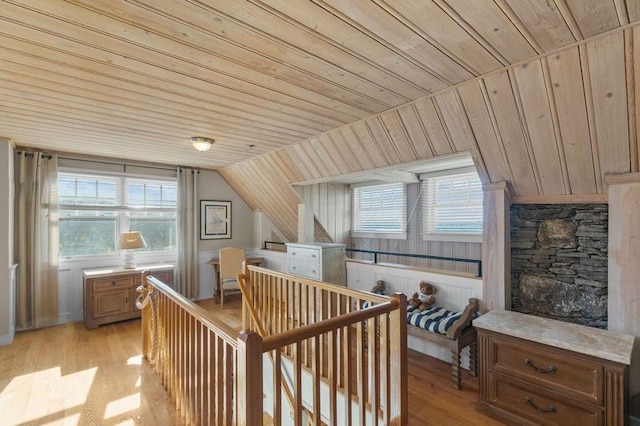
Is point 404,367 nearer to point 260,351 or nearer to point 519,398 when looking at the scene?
point 519,398

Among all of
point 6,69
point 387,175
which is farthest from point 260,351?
point 387,175

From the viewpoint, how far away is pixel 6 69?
1882mm

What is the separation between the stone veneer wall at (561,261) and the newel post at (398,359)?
4.68 feet

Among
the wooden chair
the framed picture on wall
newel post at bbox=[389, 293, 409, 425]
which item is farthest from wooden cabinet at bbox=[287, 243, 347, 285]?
the framed picture on wall

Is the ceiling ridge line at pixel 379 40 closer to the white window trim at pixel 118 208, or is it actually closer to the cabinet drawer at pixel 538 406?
the cabinet drawer at pixel 538 406

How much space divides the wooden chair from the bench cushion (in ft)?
10.0

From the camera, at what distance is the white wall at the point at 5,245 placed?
3443 mm

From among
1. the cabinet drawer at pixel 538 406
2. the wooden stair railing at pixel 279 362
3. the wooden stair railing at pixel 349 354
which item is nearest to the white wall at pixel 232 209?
the wooden stair railing at pixel 279 362

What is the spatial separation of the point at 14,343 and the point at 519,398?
5.14 m

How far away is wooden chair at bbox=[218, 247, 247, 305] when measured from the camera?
16.6 feet

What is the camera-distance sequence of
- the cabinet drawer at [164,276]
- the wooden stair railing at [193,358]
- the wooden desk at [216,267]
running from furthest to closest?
1. the wooden desk at [216,267]
2. the cabinet drawer at [164,276]
3. the wooden stair railing at [193,358]

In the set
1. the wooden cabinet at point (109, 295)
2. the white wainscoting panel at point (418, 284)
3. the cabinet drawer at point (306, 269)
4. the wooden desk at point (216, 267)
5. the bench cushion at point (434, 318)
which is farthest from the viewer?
the wooden desk at point (216, 267)

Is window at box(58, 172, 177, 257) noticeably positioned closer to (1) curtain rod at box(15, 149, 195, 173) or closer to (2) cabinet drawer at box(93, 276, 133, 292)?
(1) curtain rod at box(15, 149, 195, 173)

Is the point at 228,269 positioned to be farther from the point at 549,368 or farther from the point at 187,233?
the point at 549,368
